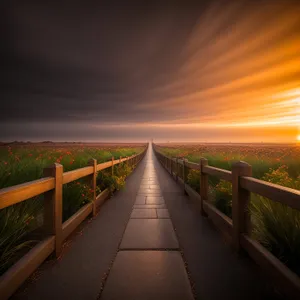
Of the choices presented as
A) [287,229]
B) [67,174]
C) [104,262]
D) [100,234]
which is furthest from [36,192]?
[287,229]

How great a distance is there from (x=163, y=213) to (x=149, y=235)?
153cm

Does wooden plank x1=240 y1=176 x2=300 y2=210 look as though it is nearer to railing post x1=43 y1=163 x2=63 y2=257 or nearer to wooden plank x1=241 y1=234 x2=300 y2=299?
wooden plank x1=241 y1=234 x2=300 y2=299

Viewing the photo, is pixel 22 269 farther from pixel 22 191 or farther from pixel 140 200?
pixel 140 200

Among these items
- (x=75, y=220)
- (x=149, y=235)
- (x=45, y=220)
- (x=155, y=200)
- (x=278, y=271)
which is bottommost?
(x=155, y=200)

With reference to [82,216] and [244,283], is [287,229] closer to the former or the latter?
[244,283]

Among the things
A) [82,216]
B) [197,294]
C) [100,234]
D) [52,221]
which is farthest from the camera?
[82,216]

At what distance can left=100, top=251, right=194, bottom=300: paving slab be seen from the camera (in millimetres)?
2242

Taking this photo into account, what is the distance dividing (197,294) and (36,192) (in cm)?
213

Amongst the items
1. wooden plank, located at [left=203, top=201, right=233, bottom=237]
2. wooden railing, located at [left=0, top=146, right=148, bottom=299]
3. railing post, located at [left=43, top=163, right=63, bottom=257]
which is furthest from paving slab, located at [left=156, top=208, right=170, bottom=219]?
railing post, located at [left=43, top=163, right=63, bottom=257]

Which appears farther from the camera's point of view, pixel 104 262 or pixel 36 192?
pixel 104 262

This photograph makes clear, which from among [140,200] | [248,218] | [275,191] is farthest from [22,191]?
[140,200]

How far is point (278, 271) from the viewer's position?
2125 mm

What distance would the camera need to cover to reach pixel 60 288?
7.69 ft

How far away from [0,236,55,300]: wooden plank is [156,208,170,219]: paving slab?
272 centimetres
